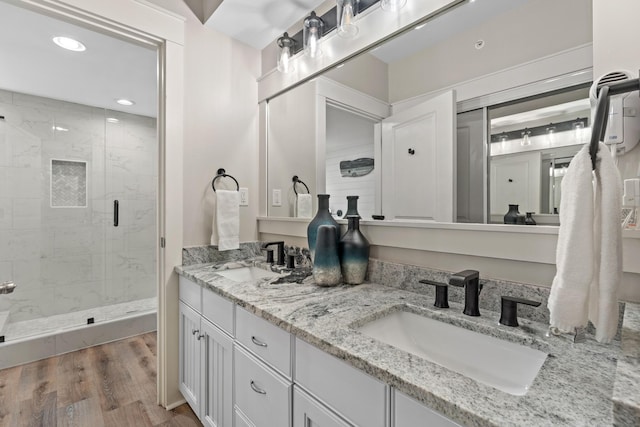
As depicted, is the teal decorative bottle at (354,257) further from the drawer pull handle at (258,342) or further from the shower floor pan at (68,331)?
the shower floor pan at (68,331)

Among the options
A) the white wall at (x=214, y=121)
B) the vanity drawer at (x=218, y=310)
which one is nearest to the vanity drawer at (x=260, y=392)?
the vanity drawer at (x=218, y=310)

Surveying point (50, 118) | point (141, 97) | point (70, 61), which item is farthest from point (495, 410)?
point (50, 118)

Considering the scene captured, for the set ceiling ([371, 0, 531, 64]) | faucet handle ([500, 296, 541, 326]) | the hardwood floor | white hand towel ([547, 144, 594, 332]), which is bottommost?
the hardwood floor

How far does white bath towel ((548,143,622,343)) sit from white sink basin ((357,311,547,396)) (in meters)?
0.17

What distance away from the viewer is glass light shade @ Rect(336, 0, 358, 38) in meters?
1.41

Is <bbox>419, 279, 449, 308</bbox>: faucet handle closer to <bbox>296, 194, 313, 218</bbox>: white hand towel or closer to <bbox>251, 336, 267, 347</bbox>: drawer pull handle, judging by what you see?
<bbox>251, 336, 267, 347</bbox>: drawer pull handle

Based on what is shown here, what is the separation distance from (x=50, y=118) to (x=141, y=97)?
906 mm

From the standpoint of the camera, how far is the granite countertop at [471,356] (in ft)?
1.57

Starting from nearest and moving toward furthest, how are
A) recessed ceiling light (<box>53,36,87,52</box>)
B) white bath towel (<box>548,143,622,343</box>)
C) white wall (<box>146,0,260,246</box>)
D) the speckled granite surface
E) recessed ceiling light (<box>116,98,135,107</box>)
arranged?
the speckled granite surface → white bath towel (<box>548,143,622,343</box>) → white wall (<box>146,0,260,246</box>) → recessed ceiling light (<box>53,36,87,52</box>) → recessed ceiling light (<box>116,98,135,107</box>)

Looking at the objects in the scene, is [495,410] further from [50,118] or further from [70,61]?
[50,118]

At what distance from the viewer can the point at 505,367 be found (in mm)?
784

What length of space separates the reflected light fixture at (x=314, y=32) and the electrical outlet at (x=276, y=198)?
2.74 ft

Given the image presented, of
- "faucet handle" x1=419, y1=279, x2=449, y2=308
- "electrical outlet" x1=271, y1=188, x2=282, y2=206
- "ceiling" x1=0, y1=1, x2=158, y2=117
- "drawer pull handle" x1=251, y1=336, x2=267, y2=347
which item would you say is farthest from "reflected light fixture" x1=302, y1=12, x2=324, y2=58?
"drawer pull handle" x1=251, y1=336, x2=267, y2=347

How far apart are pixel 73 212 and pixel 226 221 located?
7.46ft
